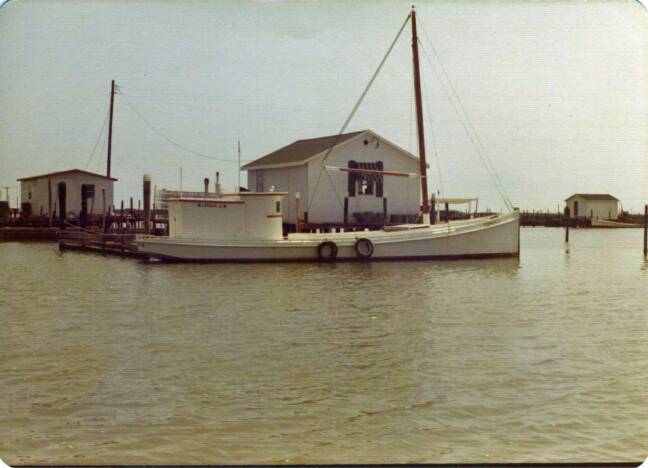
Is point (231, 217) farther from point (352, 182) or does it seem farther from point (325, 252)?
point (352, 182)

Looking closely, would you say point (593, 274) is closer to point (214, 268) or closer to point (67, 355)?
point (214, 268)

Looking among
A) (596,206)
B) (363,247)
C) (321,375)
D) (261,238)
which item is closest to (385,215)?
(363,247)

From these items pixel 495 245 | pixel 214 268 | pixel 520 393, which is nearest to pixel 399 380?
pixel 520 393

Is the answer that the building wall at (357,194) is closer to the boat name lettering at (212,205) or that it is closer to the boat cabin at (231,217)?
the boat cabin at (231,217)

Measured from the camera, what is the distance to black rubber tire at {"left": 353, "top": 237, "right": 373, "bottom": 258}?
2119 cm

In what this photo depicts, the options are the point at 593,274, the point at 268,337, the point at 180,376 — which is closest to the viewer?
the point at 180,376

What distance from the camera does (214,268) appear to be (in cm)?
1927

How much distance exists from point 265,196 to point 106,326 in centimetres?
1016

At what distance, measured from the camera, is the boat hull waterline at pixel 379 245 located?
20281 mm

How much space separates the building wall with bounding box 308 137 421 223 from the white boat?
3.65 m

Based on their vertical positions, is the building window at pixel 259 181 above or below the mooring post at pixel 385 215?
above

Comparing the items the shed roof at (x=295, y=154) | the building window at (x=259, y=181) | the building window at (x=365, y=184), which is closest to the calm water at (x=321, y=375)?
the shed roof at (x=295, y=154)

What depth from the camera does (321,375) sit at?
306 inches

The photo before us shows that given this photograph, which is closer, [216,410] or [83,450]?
[83,450]
